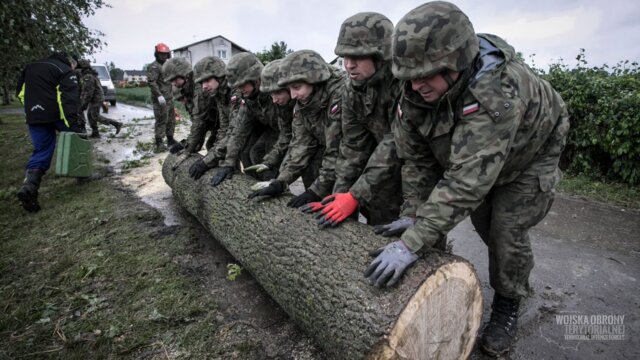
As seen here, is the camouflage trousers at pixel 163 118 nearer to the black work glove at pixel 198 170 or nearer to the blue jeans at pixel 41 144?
the blue jeans at pixel 41 144

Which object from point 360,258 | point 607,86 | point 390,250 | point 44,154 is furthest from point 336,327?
point 607,86

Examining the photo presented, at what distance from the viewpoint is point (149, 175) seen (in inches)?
246

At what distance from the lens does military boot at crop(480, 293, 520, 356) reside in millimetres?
2203

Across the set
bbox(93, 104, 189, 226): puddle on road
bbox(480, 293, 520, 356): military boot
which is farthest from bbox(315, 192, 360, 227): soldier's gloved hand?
bbox(93, 104, 189, 226): puddle on road

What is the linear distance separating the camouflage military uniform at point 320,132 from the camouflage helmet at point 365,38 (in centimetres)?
52

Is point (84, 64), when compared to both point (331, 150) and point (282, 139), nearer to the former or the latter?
point (282, 139)

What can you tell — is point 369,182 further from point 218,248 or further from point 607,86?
point 607,86

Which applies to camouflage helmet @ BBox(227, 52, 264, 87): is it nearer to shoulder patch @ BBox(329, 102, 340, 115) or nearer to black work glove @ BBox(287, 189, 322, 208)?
shoulder patch @ BBox(329, 102, 340, 115)

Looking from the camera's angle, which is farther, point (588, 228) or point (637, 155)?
point (637, 155)

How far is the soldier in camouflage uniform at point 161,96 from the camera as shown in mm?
7339

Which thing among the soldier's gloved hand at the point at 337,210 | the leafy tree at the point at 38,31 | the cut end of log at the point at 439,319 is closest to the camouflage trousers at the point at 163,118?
the leafy tree at the point at 38,31

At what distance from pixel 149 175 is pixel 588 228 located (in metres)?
6.46

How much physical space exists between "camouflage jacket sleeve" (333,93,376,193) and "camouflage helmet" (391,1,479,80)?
3.42 ft

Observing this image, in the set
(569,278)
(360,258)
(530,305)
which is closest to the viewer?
(360,258)
